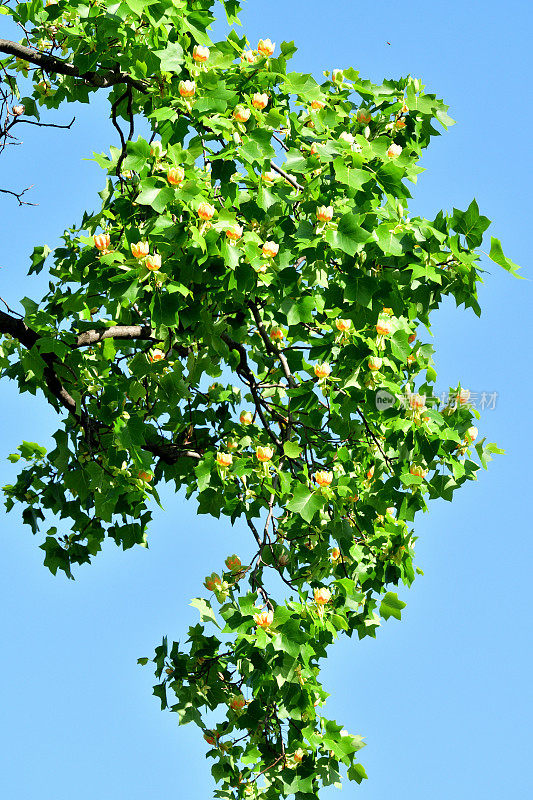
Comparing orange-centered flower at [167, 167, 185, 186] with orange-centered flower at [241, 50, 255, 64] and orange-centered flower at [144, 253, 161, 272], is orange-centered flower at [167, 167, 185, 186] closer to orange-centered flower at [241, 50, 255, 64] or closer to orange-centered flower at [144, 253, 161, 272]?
orange-centered flower at [144, 253, 161, 272]

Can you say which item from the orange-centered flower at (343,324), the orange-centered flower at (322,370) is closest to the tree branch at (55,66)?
the orange-centered flower at (343,324)

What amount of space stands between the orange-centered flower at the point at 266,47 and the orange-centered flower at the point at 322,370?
Answer: 199 cm

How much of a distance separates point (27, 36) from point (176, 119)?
275 centimetres

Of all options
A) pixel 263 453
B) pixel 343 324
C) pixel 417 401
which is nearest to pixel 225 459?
pixel 263 453

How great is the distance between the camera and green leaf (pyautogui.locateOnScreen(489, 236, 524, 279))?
5980 millimetres

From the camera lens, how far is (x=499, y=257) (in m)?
6.03

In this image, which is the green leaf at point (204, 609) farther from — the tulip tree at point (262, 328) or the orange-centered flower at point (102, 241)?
the orange-centered flower at point (102, 241)

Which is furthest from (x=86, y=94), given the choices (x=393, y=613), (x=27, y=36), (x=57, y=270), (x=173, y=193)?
(x=393, y=613)

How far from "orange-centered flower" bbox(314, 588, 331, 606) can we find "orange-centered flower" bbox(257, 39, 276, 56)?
11.2 ft

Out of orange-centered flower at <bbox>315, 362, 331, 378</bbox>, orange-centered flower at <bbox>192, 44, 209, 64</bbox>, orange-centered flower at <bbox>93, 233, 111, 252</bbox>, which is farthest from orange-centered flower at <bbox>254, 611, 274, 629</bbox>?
orange-centered flower at <bbox>192, 44, 209, 64</bbox>

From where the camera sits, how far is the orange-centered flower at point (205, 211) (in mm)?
5738

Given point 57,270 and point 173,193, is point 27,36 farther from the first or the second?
point 173,193

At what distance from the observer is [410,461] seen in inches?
267

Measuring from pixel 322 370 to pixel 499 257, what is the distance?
1.35 m
